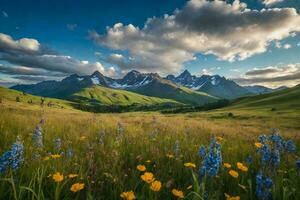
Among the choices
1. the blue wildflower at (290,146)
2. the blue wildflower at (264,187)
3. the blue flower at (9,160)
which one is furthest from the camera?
the blue wildflower at (290,146)

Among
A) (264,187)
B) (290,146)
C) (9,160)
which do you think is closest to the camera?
(264,187)

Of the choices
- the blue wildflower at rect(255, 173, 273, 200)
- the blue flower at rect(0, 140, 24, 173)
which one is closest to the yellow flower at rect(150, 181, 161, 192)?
the blue wildflower at rect(255, 173, 273, 200)

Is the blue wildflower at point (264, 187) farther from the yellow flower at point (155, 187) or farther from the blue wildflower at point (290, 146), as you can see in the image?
the blue wildflower at point (290, 146)

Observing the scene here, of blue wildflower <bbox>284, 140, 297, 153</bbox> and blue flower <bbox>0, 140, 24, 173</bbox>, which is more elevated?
blue flower <bbox>0, 140, 24, 173</bbox>

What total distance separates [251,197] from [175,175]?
45.8 inches

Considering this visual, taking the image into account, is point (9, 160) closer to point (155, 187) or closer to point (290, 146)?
point (155, 187)

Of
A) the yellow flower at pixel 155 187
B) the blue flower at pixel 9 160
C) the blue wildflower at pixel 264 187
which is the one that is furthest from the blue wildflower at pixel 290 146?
the blue flower at pixel 9 160

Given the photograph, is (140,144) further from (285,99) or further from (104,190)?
(285,99)

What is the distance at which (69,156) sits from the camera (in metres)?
3.88

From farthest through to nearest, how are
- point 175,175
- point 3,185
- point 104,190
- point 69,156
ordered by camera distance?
point 69,156
point 175,175
point 104,190
point 3,185

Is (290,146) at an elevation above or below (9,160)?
below

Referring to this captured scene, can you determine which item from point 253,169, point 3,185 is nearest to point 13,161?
point 3,185

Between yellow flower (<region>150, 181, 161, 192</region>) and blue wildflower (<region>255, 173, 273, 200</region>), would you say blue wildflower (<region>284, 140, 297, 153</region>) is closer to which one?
blue wildflower (<region>255, 173, 273, 200</region>)

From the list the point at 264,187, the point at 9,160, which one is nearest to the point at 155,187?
the point at 264,187
